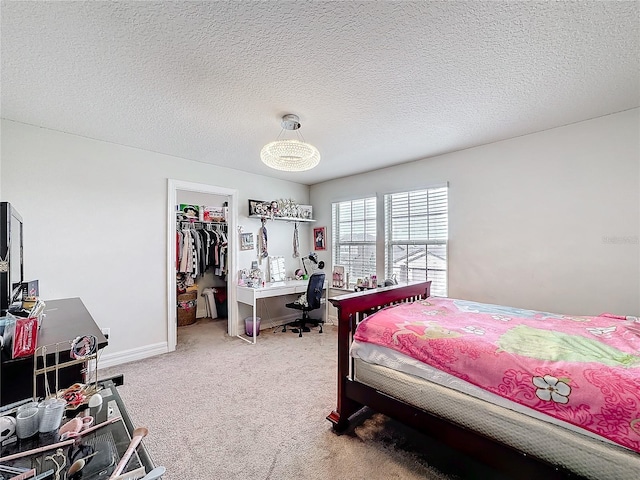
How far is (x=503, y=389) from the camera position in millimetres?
1312

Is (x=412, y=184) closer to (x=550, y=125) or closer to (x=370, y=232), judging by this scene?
(x=370, y=232)

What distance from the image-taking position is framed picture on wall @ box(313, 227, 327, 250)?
482 cm

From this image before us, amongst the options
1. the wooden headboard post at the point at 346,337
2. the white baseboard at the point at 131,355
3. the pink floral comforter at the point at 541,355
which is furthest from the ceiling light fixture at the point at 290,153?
the white baseboard at the point at 131,355

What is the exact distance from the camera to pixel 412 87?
200cm

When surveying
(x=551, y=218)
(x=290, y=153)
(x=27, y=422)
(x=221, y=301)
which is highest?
(x=290, y=153)

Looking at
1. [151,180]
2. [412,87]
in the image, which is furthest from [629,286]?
[151,180]

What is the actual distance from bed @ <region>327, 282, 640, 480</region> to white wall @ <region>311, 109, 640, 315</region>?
0.68 m

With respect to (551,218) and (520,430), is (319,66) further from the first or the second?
(551,218)

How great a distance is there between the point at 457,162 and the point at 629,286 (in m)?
1.85

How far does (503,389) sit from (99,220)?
3.69 metres

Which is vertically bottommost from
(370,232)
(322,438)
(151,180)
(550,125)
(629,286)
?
(322,438)

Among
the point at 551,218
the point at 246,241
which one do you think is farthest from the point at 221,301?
the point at 551,218

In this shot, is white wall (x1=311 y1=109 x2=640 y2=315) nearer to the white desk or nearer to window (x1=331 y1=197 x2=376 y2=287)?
window (x1=331 y1=197 x2=376 y2=287)

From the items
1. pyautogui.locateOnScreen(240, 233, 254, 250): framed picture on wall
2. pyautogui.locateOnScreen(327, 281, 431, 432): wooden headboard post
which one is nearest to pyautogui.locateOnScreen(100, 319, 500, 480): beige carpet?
pyautogui.locateOnScreen(327, 281, 431, 432): wooden headboard post
